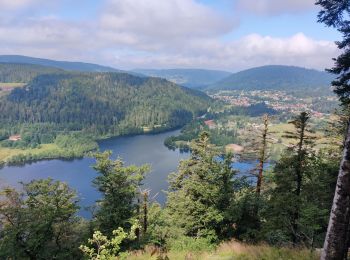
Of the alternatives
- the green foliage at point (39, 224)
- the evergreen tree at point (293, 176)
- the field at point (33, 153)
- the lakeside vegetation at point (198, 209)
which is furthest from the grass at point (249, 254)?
the field at point (33, 153)

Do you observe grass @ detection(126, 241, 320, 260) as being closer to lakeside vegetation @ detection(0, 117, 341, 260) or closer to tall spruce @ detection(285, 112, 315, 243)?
lakeside vegetation @ detection(0, 117, 341, 260)

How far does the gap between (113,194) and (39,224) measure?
20.7ft

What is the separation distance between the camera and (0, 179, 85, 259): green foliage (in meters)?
23.4

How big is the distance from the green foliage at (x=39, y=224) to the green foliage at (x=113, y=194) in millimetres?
2562

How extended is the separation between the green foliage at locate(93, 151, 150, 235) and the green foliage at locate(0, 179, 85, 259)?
256 cm

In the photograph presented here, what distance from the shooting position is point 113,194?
2772 centimetres

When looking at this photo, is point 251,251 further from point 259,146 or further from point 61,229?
point 61,229

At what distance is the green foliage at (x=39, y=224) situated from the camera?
23.4m

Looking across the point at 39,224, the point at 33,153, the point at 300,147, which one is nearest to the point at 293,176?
the point at 300,147

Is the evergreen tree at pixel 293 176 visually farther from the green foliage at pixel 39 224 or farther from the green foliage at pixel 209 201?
the green foliage at pixel 39 224

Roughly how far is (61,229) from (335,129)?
81.1 ft

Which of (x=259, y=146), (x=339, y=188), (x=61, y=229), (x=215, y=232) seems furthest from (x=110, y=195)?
(x=339, y=188)

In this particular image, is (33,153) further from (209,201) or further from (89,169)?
(209,201)

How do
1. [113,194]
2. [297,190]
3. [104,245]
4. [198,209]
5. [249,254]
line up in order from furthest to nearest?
[113,194] → [198,209] → [297,190] → [249,254] → [104,245]
